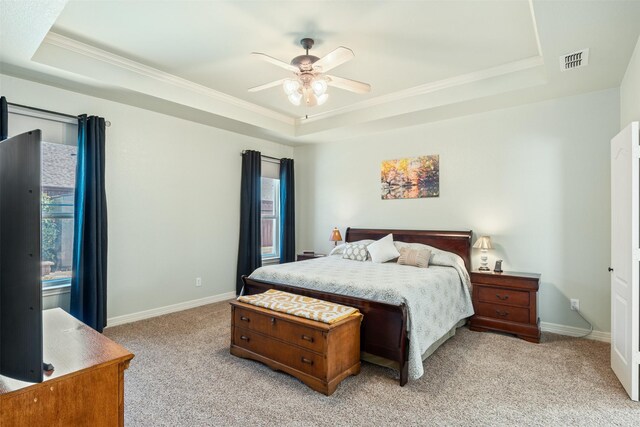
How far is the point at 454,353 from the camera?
317cm

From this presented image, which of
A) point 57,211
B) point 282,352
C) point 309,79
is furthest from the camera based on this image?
point 57,211

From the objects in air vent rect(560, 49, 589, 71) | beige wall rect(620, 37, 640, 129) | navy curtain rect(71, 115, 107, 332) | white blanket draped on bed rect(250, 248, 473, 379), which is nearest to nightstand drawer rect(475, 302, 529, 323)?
white blanket draped on bed rect(250, 248, 473, 379)

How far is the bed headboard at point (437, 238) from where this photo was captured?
4.22 meters

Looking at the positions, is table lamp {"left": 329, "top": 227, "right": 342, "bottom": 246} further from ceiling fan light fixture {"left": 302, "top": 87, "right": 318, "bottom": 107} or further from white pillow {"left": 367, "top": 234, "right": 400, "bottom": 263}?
ceiling fan light fixture {"left": 302, "top": 87, "right": 318, "bottom": 107}

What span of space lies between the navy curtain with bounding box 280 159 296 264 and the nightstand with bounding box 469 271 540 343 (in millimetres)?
3127

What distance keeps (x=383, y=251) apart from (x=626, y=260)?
7.81 ft

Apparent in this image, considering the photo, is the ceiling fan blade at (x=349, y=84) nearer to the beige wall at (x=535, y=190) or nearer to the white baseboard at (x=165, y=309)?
the beige wall at (x=535, y=190)

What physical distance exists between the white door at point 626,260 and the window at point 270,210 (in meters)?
4.53

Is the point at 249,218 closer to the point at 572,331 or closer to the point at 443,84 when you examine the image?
the point at 443,84

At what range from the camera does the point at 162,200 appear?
4.41 m

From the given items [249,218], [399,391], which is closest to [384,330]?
[399,391]

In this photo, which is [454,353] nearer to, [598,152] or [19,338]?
[598,152]

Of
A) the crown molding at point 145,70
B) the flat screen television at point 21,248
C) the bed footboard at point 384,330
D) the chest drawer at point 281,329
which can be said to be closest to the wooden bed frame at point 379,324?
the bed footboard at point 384,330

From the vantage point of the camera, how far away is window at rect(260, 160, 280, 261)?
232 inches
